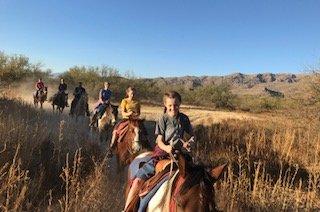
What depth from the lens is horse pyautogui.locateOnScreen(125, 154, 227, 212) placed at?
13.1 feet

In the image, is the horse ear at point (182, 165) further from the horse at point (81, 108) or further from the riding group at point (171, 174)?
the horse at point (81, 108)

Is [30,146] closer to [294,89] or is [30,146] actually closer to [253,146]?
[253,146]

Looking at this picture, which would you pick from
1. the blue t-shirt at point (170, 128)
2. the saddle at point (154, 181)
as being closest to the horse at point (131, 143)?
the blue t-shirt at point (170, 128)

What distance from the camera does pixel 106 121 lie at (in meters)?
16.0

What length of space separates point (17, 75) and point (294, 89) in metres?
37.8

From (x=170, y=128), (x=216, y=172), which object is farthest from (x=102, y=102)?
(x=216, y=172)

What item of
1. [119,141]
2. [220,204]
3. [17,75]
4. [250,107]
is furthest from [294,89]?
[17,75]

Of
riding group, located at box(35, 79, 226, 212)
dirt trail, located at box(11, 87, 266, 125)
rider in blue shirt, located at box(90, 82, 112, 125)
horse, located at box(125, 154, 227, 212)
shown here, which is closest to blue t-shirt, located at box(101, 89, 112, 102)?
rider in blue shirt, located at box(90, 82, 112, 125)

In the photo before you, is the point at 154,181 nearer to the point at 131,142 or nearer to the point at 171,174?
the point at 171,174

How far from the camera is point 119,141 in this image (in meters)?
10.9

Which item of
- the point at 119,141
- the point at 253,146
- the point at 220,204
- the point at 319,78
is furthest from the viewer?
the point at 319,78

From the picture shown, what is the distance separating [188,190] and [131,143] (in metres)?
6.42

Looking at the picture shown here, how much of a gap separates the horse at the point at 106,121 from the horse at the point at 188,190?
10.5m

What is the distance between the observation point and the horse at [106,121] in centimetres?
1555
